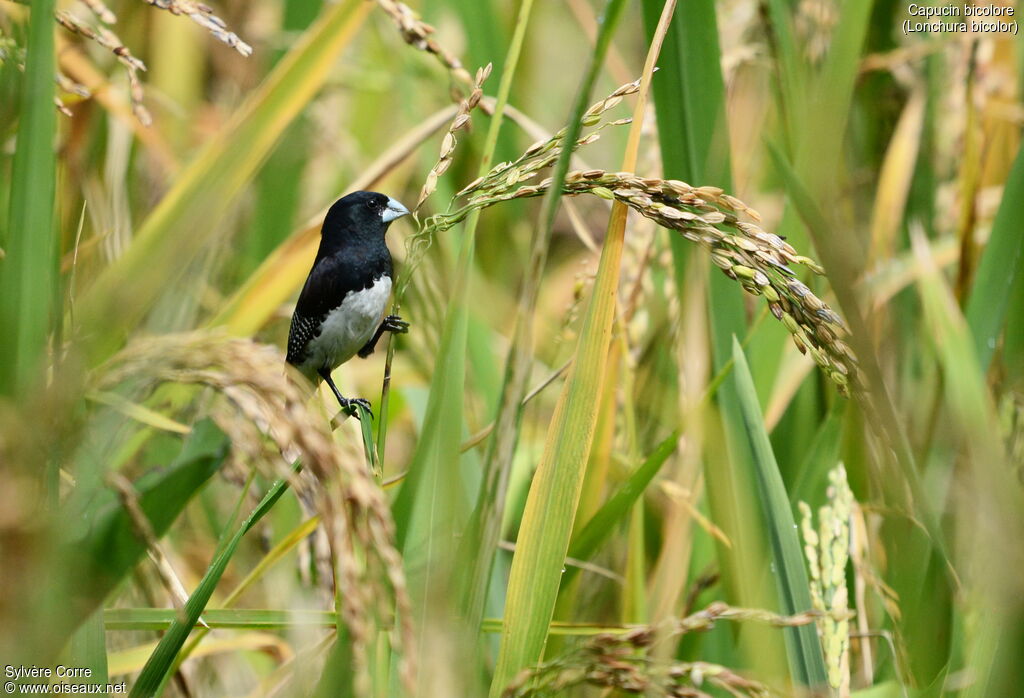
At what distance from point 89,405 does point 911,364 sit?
1.77m

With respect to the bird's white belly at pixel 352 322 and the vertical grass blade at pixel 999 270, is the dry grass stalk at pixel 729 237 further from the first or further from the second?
the bird's white belly at pixel 352 322

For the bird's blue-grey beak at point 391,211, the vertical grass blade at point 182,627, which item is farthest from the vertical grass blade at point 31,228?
the bird's blue-grey beak at point 391,211

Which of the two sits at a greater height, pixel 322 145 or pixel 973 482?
pixel 322 145

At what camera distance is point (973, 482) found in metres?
0.83

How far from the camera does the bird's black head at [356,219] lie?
6.40ft

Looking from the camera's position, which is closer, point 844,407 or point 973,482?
point 973,482

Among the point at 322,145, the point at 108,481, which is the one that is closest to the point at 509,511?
the point at 108,481

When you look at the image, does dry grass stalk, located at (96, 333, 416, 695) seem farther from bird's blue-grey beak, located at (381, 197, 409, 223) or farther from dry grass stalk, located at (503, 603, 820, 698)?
bird's blue-grey beak, located at (381, 197, 409, 223)

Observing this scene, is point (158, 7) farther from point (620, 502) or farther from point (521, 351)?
point (620, 502)

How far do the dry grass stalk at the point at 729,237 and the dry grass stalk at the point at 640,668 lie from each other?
0.26m

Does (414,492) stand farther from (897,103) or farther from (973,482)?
(897,103)

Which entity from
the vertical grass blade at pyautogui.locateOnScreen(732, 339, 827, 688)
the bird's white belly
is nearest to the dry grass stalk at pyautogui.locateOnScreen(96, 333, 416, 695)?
the vertical grass blade at pyautogui.locateOnScreen(732, 339, 827, 688)

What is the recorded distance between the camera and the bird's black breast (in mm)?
1924

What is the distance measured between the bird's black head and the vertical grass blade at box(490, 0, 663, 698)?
2.88ft
